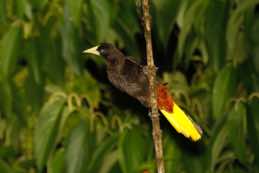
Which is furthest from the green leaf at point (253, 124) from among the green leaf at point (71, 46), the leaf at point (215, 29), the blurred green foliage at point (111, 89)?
the green leaf at point (71, 46)

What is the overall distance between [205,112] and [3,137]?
28.5 inches

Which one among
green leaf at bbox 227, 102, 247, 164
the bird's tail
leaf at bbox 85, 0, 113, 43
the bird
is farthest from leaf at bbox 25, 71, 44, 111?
green leaf at bbox 227, 102, 247, 164

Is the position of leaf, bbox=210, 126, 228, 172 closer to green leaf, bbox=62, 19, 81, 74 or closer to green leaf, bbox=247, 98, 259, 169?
green leaf, bbox=247, 98, 259, 169

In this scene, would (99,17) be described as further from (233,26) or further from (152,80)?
(152,80)

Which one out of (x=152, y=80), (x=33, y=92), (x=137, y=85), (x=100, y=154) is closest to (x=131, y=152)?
(x=100, y=154)

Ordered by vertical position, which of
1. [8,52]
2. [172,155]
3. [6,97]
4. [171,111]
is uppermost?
[8,52]

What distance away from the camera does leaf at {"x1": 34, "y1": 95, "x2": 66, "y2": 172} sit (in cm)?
232

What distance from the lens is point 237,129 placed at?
7.54 feet

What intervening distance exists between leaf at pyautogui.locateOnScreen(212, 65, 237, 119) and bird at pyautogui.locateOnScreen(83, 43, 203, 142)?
192 millimetres

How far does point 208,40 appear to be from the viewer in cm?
236

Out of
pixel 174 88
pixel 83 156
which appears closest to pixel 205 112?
pixel 174 88

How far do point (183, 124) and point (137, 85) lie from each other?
0.53 ft

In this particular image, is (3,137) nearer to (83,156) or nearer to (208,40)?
(83,156)

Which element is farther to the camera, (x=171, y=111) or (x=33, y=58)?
(x=33, y=58)
